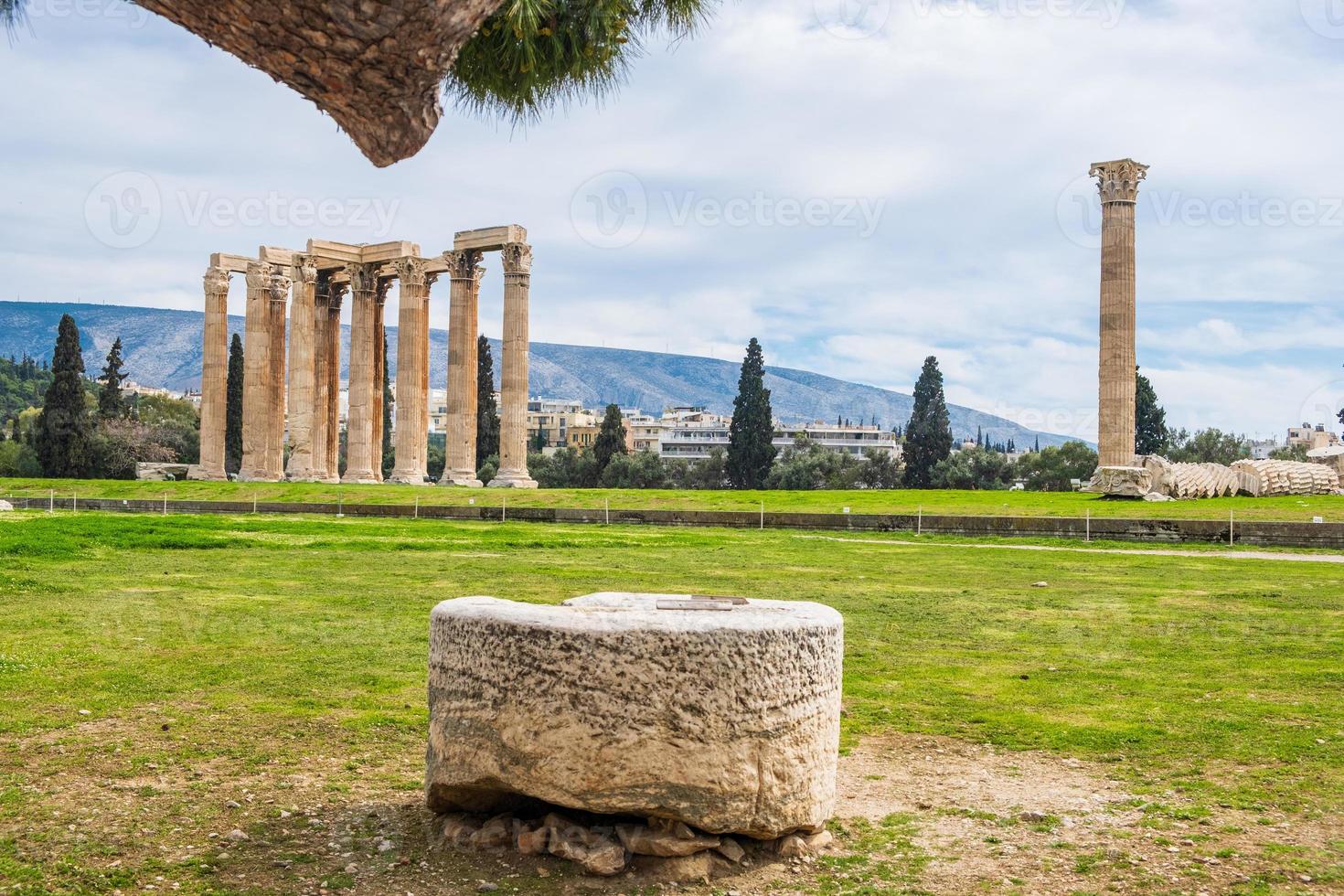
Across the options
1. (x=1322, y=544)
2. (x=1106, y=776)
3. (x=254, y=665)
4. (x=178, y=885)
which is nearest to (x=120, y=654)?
(x=254, y=665)

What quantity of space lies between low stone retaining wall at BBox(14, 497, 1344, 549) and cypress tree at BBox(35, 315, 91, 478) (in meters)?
27.0

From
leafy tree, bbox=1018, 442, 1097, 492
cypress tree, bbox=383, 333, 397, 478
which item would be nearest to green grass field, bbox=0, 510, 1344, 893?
cypress tree, bbox=383, 333, 397, 478

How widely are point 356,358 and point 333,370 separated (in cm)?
302

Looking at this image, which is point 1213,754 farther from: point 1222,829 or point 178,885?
point 178,885

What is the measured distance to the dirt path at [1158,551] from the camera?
21.6 m

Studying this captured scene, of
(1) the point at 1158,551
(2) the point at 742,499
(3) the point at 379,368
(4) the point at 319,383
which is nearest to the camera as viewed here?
(1) the point at 1158,551

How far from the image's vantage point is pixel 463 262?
51.5m

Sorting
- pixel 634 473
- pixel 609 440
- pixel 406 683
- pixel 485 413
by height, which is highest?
pixel 485 413

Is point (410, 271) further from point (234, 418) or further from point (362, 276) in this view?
point (234, 418)

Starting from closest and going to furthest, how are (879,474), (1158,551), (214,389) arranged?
(1158,551) → (214,389) → (879,474)

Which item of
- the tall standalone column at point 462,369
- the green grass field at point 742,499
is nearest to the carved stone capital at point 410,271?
the tall standalone column at point 462,369

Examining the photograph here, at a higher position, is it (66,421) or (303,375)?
(303,375)

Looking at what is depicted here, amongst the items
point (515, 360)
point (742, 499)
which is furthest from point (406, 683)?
point (515, 360)

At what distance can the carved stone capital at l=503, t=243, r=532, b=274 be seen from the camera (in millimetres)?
50344
